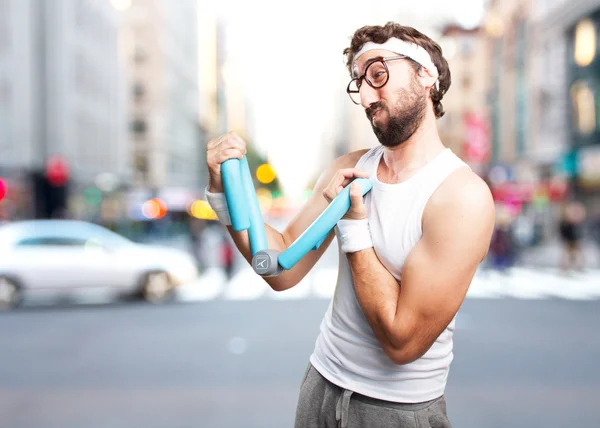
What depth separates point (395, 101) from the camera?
80.1 inches

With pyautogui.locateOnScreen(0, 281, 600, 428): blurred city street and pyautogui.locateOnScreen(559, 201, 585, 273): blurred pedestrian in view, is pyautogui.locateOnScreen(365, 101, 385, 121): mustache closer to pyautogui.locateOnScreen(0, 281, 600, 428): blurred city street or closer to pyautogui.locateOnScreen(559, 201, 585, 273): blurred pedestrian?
pyautogui.locateOnScreen(0, 281, 600, 428): blurred city street

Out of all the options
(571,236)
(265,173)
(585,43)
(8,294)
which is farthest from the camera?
(585,43)

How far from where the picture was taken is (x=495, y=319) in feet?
40.0

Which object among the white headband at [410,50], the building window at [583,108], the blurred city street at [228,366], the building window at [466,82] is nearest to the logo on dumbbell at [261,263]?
the white headband at [410,50]

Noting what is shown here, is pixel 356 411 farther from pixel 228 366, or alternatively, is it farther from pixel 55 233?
pixel 55 233

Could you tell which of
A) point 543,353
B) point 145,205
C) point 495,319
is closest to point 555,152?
point 145,205

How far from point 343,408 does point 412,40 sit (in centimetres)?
112

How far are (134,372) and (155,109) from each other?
232ft

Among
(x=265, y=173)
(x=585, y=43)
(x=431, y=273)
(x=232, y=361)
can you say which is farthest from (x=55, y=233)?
(x=585, y=43)

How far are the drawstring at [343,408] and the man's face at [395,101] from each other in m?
0.79

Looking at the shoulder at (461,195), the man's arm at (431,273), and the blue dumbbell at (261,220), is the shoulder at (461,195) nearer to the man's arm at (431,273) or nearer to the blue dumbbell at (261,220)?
the man's arm at (431,273)

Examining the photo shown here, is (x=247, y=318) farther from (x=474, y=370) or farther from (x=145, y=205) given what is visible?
(x=145, y=205)

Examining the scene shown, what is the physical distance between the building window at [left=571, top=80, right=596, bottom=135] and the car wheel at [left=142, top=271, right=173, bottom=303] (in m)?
26.1

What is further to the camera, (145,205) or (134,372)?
(145,205)
